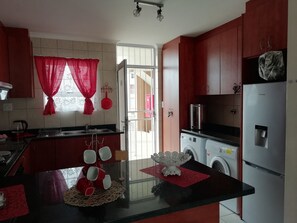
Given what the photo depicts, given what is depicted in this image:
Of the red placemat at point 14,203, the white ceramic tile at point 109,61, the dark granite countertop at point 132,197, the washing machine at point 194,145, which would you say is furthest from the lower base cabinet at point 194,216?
the white ceramic tile at point 109,61

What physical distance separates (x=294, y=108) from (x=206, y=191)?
31.9 inches

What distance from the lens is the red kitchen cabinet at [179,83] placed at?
3518 mm

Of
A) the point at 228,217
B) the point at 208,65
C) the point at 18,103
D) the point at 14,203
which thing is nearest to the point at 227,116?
the point at 208,65

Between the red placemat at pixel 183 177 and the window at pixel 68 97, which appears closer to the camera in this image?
the red placemat at pixel 183 177

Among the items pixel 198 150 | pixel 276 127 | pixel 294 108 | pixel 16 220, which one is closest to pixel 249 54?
pixel 276 127

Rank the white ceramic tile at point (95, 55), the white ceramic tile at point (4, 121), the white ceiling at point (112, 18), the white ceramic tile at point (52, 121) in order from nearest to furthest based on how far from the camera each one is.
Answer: the white ceiling at point (112, 18) → the white ceramic tile at point (4, 121) → the white ceramic tile at point (52, 121) → the white ceramic tile at point (95, 55)

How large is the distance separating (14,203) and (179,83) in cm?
282

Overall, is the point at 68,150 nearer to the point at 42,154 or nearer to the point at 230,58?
the point at 42,154

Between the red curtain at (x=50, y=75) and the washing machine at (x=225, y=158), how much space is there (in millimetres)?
2321

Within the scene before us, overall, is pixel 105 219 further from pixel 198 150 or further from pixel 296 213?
pixel 198 150

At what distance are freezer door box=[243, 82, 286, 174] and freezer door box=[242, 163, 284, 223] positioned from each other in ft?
0.32

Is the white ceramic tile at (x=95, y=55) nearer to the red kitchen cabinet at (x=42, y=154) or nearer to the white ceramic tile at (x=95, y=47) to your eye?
the white ceramic tile at (x=95, y=47)

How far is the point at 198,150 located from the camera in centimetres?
312

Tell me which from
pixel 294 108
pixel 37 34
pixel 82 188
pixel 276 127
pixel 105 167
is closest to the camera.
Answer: pixel 82 188
